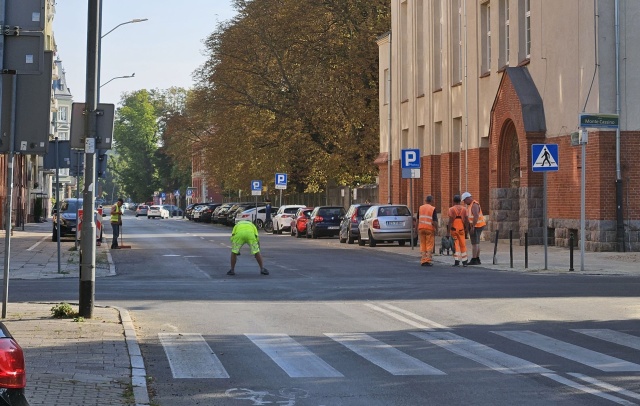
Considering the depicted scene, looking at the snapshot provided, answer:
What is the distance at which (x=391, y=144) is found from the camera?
57438 mm

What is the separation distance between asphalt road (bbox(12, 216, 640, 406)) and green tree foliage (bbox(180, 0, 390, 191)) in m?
36.3

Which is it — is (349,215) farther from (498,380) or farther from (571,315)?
(498,380)

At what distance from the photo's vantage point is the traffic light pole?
14.8m

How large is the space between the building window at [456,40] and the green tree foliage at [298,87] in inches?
522

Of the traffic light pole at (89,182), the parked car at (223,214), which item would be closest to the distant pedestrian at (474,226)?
the traffic light pole at (89,182)

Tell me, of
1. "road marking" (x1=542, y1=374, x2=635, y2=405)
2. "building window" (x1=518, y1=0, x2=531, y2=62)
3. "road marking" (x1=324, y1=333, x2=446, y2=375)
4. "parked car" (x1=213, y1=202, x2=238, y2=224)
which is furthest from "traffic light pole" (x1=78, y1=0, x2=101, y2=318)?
"parked car" (x1=213, y1=202, x2=238, y2=224)

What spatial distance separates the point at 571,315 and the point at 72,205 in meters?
34.5

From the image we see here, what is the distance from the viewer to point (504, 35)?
1651 inches

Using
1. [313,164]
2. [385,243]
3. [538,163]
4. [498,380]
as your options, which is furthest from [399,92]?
[498,380]

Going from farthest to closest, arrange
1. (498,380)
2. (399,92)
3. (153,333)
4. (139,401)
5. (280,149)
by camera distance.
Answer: (280,149) < (399,92) < (153,333) < (498,380) < (139,401)

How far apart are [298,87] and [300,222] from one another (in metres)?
9.62

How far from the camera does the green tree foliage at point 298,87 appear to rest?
61250 millimetres

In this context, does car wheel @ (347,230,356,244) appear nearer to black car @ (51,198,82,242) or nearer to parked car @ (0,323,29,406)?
black car @ (51,198,82,242)

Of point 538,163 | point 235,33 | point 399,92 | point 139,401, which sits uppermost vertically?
point 235,33
